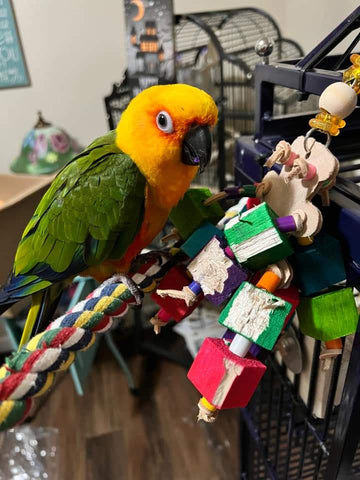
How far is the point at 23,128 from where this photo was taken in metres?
1.29

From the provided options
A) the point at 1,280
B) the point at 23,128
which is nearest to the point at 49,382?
the point at 1,280

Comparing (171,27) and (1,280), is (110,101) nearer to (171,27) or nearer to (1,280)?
(171,27)

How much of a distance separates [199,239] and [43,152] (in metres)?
0.91

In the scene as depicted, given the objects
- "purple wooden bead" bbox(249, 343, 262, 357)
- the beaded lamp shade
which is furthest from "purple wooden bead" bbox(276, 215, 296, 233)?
the beaded lamp shade

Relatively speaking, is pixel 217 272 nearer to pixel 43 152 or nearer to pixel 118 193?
pixel 118 193

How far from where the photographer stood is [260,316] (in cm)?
33

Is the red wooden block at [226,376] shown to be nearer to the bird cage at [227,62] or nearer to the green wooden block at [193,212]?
the green wooden block at [193,212]

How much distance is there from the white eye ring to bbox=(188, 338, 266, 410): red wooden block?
0.80 feet

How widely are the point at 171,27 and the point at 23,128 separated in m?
0.70

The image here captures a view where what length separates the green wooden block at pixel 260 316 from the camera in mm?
328

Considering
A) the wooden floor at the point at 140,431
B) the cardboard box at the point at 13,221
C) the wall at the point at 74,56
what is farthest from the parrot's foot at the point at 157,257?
the wall at the point at 74,56

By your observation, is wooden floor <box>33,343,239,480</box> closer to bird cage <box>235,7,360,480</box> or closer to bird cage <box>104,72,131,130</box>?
bird cage <box>235,7,360,480</box>

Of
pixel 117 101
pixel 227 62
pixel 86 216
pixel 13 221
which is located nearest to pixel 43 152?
pixel 117 101

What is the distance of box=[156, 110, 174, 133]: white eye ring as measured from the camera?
0.43 m
